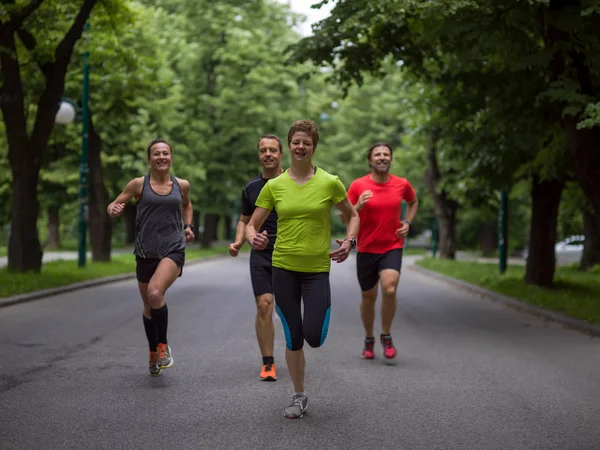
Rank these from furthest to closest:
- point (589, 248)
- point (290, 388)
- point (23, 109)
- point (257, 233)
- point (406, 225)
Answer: point (589, 248)
point (23, 109)
point (406, 225)
point (290, 388)
point (257, 233)

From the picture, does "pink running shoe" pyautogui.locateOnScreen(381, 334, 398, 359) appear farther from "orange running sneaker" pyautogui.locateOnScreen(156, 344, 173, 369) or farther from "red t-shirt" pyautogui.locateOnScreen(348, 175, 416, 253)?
"orange running sneaker" pyautogui.locateOnScreen(156, 344, 173, 369)

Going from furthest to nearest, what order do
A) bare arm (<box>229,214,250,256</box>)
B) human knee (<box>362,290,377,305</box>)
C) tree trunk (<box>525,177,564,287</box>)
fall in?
tree trunk (<box>525,177,564,287</box>) → human knee (<box>362,290,377,305</box>) → bare arm (<box>229,214,250,256</box>)

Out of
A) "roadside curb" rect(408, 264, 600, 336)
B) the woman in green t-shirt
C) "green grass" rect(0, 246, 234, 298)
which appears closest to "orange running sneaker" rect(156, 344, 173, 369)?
the woman in green t-shirt

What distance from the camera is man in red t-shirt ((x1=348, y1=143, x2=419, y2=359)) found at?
865 centimetres

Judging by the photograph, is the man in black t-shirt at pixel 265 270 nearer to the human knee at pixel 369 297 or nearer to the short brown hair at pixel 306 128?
the short brown hair at pixel 306 128

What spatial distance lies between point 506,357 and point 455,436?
3.88 meters

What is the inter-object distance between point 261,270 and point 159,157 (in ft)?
4.14

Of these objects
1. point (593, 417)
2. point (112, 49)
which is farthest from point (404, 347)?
point (112, 49)

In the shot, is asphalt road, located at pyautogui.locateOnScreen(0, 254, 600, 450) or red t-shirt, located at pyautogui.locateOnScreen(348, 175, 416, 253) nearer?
asphalt road, located at pyautogui.locateOnScreen(0, 254, 600, 450)

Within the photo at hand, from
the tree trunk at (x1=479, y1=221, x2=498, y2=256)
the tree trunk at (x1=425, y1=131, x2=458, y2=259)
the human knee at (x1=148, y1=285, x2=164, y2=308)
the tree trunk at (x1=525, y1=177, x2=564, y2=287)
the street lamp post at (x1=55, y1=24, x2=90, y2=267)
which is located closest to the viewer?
the human knee at (x1=148, y1=285, x2=164, y2=308)

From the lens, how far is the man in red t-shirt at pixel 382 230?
28.4 feet

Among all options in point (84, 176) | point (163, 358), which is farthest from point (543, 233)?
point (163, 358)

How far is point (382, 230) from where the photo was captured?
342 inches

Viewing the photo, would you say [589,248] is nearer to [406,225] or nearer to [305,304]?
[406,225]
